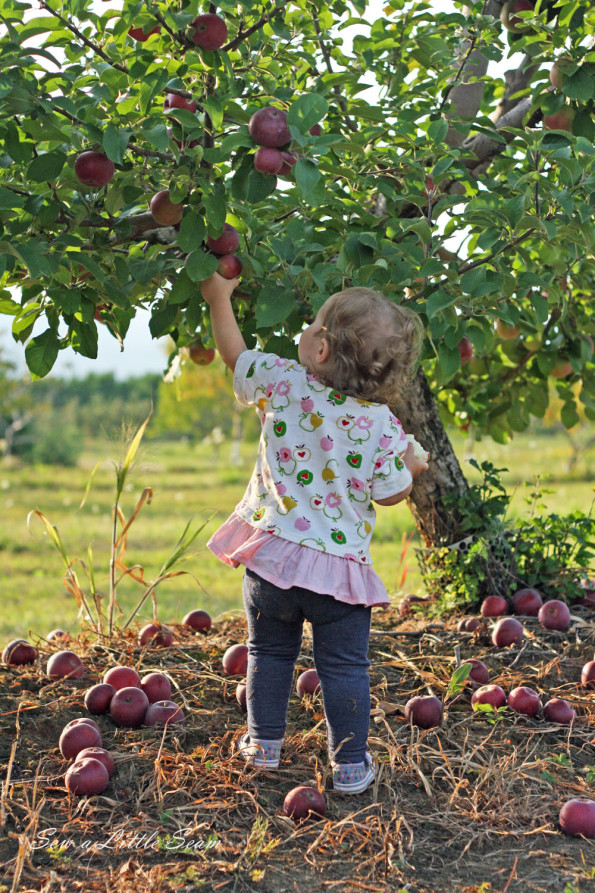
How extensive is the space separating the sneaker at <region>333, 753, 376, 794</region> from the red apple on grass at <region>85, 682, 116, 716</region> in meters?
0.71

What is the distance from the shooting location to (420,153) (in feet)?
7.85

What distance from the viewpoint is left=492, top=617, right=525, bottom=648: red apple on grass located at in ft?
9.53

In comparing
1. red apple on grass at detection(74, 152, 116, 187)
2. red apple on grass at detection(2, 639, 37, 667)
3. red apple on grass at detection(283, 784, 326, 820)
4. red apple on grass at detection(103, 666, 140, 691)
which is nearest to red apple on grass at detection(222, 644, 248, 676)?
red apple on grass at detection(103, 666, 140, 691)

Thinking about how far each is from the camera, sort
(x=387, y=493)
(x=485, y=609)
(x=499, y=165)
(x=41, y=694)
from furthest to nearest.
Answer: (x=485, y=609) < (x=499, y=165) < (x=41, y=694) < (x=387, y=493)

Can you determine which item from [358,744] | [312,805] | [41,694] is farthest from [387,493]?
[41,694]

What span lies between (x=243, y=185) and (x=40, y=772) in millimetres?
1474

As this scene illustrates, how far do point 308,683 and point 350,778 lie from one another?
50 cm

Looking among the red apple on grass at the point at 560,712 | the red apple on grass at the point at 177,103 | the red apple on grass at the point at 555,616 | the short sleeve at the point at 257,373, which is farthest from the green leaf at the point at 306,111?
the red apple on grass at the point at 555,616

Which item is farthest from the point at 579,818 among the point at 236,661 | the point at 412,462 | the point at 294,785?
the point at 236,661

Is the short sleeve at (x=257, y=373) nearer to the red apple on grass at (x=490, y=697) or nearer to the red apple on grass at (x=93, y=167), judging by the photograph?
the red apple on grass at (x=93, y=167)

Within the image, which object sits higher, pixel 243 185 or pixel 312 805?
pixel 243 185

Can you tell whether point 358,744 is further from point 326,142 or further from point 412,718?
point 326,142

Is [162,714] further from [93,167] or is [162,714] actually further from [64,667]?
[93,167]

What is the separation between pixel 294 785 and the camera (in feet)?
6.82
